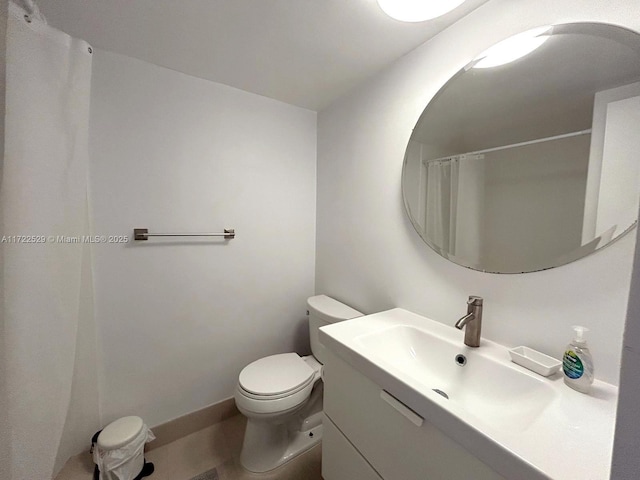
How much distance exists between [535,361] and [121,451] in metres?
1.74

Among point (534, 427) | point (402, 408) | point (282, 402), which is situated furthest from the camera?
point (282, 402)

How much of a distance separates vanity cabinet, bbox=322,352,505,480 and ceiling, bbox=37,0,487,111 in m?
1.38

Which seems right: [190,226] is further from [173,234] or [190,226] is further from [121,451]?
[121,451]

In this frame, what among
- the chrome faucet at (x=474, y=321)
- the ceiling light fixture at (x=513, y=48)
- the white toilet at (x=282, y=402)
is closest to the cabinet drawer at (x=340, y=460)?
the white toilet at (x=282, y=402)

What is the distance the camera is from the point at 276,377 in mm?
1282

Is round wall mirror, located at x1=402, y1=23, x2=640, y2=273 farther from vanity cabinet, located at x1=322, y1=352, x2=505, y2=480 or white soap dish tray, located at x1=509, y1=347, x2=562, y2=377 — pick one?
vanity cabinet, located at x1=322, y1=352, x2=505, y2=480

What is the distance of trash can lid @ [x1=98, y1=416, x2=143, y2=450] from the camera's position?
1087 mm

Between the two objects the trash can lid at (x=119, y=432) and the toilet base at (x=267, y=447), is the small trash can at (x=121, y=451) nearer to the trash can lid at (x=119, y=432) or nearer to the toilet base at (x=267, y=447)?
the trash can lid at (x=119, y=432)

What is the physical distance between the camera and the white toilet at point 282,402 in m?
1.17

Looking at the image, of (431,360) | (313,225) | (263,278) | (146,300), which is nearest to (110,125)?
(146,300)

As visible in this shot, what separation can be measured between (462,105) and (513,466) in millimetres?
1130

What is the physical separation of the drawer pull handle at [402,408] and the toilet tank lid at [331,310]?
2.09 ft

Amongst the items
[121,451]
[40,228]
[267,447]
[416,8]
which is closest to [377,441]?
[267,447]

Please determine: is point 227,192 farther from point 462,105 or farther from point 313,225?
point 462,105
